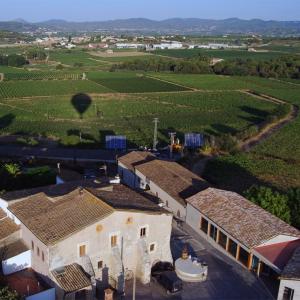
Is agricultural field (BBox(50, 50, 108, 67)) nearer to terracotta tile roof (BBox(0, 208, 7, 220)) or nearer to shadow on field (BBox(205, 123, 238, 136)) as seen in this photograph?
shadow on field (BBox(205, 123, 238, 136))

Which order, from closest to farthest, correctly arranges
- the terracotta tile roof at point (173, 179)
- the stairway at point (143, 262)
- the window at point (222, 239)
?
the stairway at point (143, 262) → the window at point (222, 239) → the terracotta tile roof at point (173, 179)

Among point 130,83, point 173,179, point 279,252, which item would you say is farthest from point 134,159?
point 130,83

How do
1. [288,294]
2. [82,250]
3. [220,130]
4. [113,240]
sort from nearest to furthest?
1. [82,250]
2. [288,294]
3. [113,240]
4. [220,130]

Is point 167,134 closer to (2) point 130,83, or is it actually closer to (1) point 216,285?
(1) point 216,285

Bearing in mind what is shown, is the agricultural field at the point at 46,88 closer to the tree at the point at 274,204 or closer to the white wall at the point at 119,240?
the tree at the point at 274,204

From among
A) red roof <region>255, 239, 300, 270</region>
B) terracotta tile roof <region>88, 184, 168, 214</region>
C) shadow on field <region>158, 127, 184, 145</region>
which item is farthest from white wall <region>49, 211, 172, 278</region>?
shadow on field <region>158, 127, 184, 145</region>

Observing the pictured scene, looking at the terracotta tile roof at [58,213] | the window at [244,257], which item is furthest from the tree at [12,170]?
the window at [244,257]
